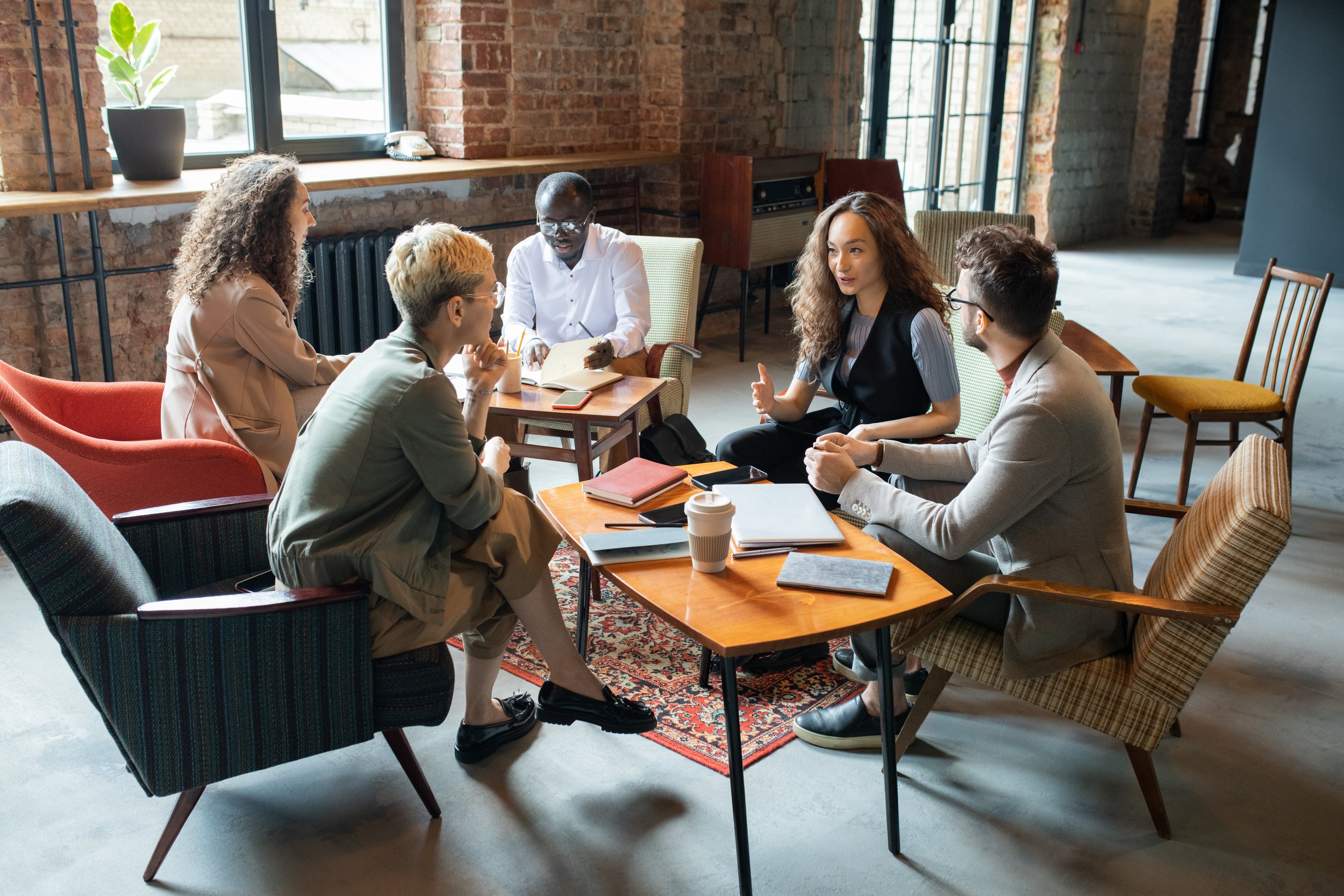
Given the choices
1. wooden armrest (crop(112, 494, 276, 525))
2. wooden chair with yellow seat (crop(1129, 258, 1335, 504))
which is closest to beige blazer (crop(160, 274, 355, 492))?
wooden armrest (crop(112, 494, 276, 525))

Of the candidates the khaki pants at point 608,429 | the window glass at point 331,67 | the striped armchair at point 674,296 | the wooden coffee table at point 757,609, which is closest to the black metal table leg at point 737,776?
the wooden coffee table at point 757,609

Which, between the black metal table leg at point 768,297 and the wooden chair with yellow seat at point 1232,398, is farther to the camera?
the black metal table leg at point 768,297

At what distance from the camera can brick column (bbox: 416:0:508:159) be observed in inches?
219

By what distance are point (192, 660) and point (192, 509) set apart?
517 millimetres

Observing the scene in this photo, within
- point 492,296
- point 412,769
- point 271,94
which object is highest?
point 271,94

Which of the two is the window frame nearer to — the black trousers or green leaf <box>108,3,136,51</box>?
green leaf <box>108,3,136,51</box>

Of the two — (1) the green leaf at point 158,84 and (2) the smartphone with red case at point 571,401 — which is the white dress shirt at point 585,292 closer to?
(2) the smartphone with red case at point 571,401

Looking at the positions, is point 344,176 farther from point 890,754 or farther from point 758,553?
point 890,754

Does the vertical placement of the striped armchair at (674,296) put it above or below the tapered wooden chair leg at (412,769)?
above

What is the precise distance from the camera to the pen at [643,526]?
238 cm

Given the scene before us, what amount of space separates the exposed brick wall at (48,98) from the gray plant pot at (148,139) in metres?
0.07

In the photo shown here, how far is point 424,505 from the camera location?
2.19 meters

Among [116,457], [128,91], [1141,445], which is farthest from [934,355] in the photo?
[128,91]

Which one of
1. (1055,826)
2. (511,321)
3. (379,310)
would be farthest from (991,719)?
(379,310)
